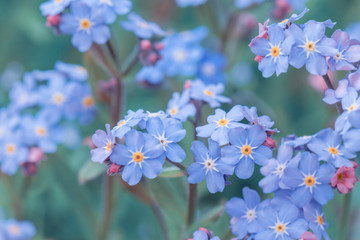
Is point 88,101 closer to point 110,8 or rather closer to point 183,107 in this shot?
point 110,8

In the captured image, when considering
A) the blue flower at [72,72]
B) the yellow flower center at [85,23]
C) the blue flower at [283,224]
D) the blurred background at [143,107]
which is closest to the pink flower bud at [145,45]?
the blurred background at [143,107]

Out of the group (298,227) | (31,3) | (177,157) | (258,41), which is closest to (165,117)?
(177,157)

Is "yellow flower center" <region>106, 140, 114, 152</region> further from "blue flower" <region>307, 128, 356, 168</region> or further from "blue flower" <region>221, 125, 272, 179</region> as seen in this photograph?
"blue flower" <region>307, 128, 356, 168</region>

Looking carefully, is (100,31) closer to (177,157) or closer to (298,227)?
(177,157)

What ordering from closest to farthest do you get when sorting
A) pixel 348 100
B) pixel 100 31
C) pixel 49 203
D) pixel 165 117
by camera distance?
pixel 348 100
pixel 165 117
pixel 100 31
pixel 49 203

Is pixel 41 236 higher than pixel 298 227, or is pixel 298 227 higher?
pixel 298 227

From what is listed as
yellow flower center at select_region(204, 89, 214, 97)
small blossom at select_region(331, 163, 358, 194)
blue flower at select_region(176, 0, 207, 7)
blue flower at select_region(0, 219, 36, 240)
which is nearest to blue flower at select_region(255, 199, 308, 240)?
small blossom at select_region(331, 163, 358, 194)
